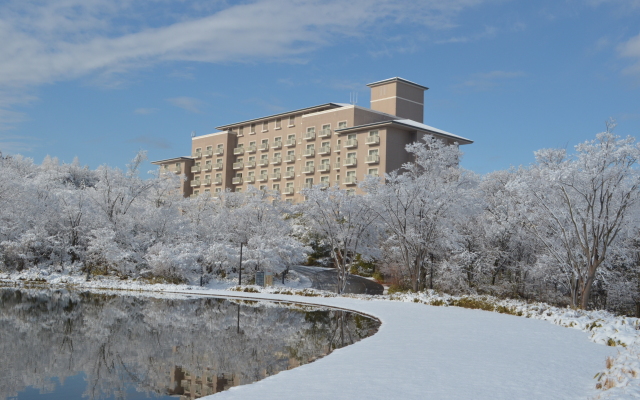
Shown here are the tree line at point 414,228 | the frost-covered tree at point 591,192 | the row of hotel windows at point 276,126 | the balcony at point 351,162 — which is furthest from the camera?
the row of hotel windows at point 276,126

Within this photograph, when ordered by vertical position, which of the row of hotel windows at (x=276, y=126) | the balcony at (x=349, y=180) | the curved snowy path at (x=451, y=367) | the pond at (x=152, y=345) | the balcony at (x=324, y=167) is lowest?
the pond at (x=152, y=345)

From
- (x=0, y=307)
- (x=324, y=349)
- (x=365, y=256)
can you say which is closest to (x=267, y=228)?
(x=365, y=256)

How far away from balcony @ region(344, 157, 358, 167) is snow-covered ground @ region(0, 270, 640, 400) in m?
39.2

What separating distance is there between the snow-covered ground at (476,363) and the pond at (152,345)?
1396mm

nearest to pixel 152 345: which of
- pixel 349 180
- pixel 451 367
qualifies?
pixel 451 367

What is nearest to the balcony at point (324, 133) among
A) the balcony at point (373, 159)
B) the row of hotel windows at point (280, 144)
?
the row of hotel windows at point (280, 144)

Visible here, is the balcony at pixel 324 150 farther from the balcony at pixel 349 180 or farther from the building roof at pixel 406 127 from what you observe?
the balcony at pixel 349 180

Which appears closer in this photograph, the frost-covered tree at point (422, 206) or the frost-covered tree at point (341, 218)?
the frost-covered tree at point (422, 206)

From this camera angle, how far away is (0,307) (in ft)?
68.8

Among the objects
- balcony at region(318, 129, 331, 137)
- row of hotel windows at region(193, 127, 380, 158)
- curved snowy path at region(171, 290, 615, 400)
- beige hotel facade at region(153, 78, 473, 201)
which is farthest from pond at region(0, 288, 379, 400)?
balcony at region(318, 129, 331, 137)

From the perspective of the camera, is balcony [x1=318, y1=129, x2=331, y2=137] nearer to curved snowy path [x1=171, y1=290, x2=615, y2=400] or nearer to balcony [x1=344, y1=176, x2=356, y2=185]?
balcony [x1=344, y1=176, x2=356, y2=185]

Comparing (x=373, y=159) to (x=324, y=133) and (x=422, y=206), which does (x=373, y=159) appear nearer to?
(x=324, y=133)

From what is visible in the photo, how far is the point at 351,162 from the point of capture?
57844 millimetres

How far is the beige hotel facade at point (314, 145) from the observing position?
56.2 metres
